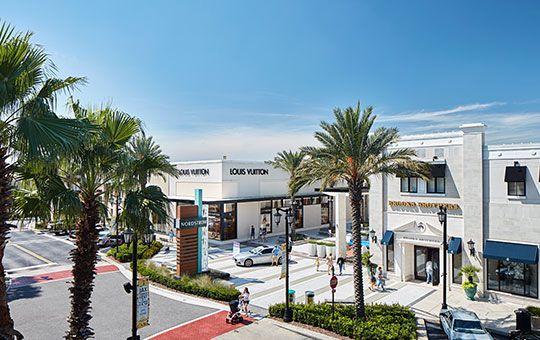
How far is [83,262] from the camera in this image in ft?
35.1

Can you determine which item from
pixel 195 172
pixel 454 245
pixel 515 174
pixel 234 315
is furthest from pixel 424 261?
pixel 195 172

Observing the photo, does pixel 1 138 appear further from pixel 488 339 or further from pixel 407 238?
pixel 407 238

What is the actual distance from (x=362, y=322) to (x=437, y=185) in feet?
37.0

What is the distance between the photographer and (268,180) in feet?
148

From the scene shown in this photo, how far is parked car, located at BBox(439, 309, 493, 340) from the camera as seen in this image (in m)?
14.6

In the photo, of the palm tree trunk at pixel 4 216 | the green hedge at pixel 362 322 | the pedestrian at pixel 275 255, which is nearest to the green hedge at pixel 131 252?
the pedestrian at pixel 275 255

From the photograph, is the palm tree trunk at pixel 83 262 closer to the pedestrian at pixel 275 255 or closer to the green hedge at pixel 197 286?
the green hedge at pixel 197 286

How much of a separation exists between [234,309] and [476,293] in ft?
45.9

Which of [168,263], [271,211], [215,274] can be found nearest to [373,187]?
[215,274]

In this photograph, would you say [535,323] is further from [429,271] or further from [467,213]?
[429,271]

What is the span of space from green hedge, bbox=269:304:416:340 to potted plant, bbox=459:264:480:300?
590cm

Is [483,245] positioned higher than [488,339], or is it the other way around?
[483,245]

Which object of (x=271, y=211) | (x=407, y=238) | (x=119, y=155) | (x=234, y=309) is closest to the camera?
(x=119, y=155)

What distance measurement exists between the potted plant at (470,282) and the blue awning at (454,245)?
3.31ft
